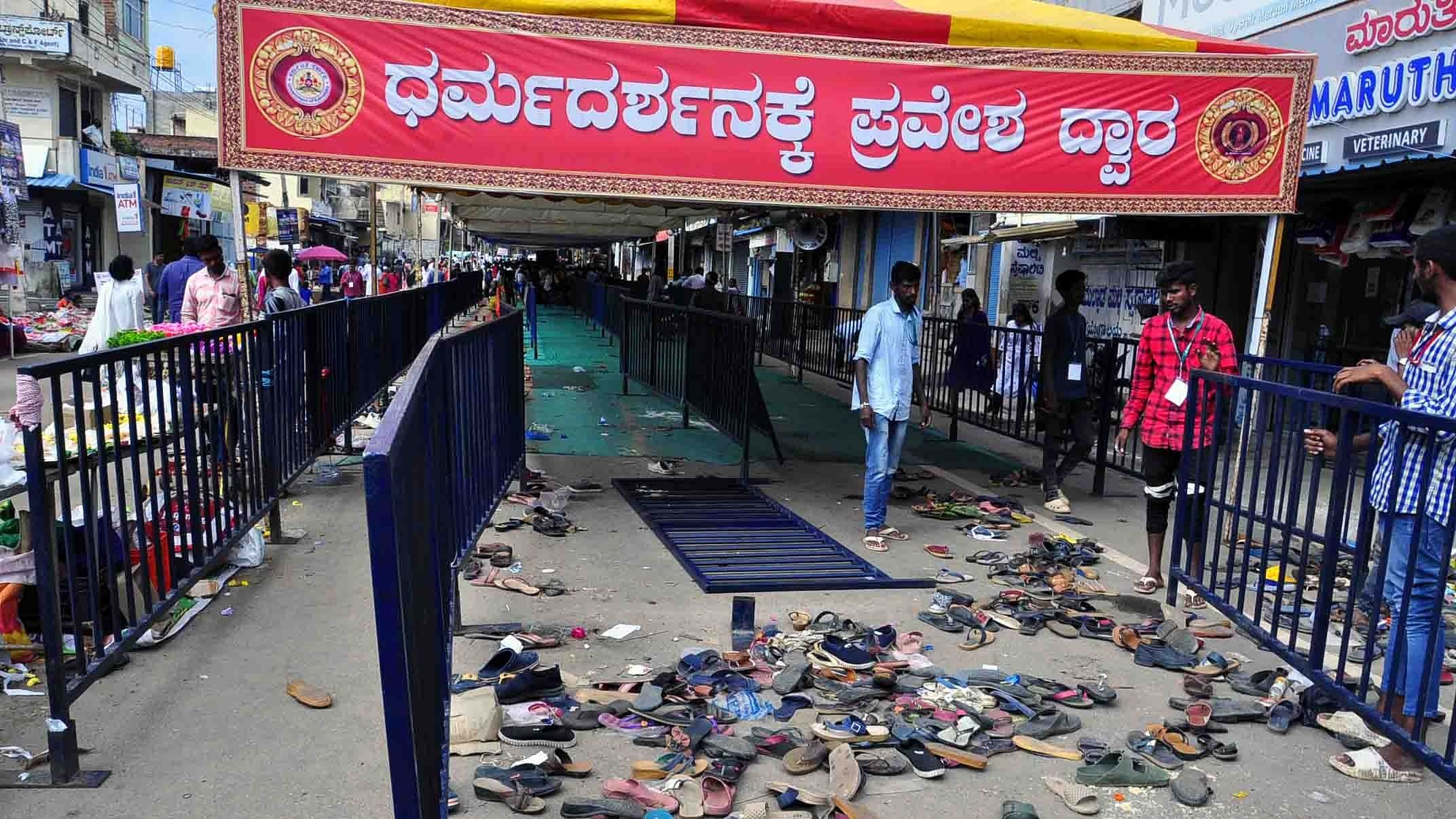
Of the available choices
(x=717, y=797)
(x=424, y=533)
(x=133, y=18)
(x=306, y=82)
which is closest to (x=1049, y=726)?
(x=717, y=797)

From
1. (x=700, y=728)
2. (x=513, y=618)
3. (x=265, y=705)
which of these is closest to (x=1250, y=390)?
(x=700, y=728)

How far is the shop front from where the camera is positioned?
8883 millimetres

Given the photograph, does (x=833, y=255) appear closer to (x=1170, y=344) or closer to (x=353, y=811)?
(x=1170, y=344)

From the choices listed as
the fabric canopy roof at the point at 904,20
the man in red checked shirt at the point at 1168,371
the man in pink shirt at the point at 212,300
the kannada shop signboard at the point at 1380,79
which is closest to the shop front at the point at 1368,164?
the kannada shop signboard at the point at 1380,79

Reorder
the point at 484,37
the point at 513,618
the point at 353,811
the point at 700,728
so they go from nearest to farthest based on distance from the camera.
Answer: the point at 353,811, the point at 700,728, the point at 513,618, the point at 484,37

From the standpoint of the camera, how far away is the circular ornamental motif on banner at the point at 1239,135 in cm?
723

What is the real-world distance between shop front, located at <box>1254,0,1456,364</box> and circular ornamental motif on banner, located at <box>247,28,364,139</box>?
8.26 m

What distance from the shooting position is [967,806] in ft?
11.3

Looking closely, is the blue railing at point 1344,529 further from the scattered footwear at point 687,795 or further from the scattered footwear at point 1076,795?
the scattered footwear at point 687,795

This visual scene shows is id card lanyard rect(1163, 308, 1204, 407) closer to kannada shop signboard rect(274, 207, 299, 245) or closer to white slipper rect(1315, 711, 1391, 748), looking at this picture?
white slipper rect(1315, 711, 1391, 748)

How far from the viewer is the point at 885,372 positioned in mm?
6707

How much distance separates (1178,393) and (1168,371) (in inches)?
10.2

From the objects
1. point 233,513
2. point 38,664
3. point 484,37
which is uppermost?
point 484,37

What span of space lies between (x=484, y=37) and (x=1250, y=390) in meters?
4.98
